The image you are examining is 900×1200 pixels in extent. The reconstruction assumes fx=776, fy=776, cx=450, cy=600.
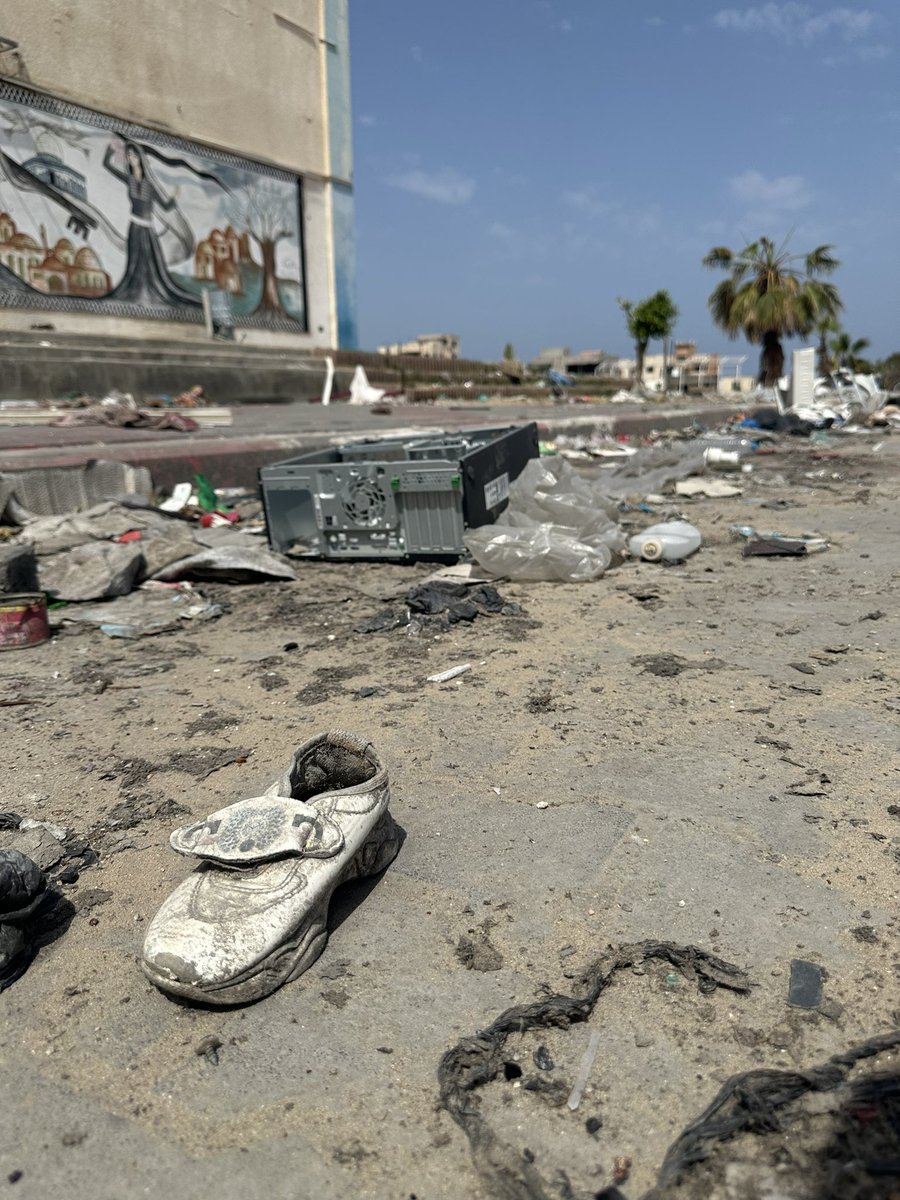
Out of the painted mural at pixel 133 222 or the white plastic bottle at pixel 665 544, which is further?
the painted mural at pixel 133 222

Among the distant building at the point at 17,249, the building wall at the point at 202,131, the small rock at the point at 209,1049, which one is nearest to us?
the small rock at the point at 209,1049

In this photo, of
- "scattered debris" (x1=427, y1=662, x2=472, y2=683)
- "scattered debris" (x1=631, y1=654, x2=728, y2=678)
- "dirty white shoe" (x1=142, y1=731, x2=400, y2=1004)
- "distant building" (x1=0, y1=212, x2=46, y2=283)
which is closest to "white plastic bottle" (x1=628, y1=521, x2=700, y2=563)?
"scattered debris" (x1=631, y1=654, x2=728, y2=678)

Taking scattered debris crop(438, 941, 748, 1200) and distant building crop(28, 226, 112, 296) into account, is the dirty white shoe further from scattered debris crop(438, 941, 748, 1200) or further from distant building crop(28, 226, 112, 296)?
distant building crop(28, 226, 112, 296)

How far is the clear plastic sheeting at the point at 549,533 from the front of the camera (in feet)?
14.3

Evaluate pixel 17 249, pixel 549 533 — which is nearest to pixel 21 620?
pixel 549 533

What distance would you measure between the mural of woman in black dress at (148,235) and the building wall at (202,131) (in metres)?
0.12

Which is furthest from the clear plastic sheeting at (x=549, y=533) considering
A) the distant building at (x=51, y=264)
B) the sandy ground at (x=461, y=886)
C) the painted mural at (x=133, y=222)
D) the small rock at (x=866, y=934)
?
the distant building at (x=51, y=264)

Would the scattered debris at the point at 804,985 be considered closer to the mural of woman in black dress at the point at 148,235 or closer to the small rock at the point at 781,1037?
the small rock at the point at 781,1037

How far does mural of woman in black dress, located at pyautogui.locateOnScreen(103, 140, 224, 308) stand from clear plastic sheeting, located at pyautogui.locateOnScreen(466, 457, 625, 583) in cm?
1411

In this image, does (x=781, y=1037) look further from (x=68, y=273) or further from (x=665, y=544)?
(x=68, y=273)

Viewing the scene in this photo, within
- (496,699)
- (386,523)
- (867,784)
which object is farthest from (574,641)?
(386,523)

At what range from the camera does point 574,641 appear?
11.2 feet

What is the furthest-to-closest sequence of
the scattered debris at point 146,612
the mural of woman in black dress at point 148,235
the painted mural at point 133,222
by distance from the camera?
the mural of woman in black dress at point 148,235, the painted mural at point 133,222, the scattered debris at point 146,612

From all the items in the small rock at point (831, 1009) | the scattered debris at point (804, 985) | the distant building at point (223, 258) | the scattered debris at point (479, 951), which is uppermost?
the distant building at point (223, 258)
